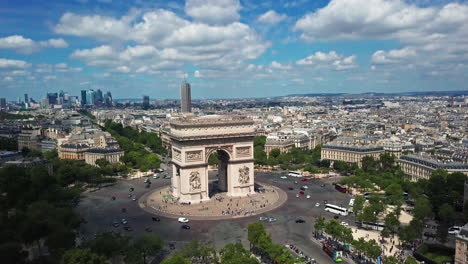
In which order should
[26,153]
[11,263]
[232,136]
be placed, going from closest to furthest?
[11,263]
[232,136]
[26,153]

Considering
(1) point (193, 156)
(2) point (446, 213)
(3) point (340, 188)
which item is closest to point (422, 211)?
(2) point (446, 213)

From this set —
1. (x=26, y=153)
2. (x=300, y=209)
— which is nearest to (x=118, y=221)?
(x=300, y=209)

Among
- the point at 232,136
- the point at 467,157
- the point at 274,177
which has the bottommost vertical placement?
the point at 274,177

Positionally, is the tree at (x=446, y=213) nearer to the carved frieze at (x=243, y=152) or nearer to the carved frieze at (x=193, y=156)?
the carved frieze at (x=243, y=152)

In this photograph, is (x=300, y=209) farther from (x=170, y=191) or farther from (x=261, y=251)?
(x=170, y=191)

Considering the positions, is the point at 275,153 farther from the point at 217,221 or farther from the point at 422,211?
the point at 422,211
